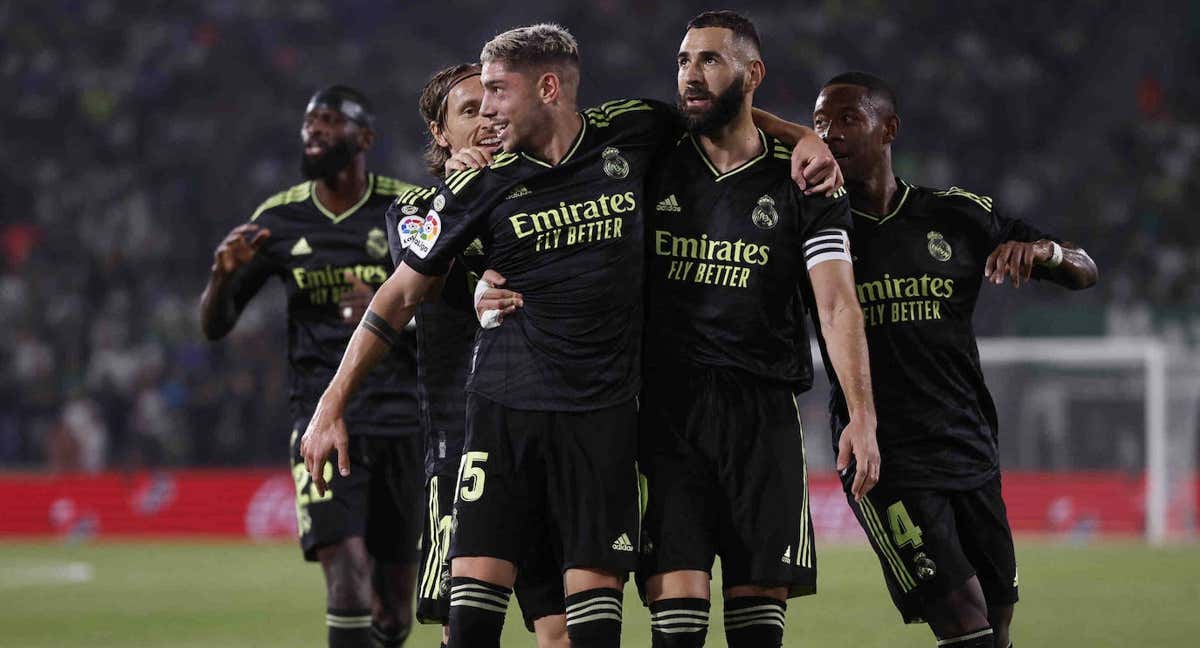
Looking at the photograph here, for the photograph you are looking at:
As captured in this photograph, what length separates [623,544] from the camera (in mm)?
5352

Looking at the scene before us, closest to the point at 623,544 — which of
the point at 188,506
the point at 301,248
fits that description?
the point at 301,248

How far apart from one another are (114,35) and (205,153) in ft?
10.7

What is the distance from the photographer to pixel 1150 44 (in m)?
26.8

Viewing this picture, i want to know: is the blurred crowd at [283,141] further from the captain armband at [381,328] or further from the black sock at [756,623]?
the black sock at [756,623]

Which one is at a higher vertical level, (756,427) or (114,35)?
(114,35)

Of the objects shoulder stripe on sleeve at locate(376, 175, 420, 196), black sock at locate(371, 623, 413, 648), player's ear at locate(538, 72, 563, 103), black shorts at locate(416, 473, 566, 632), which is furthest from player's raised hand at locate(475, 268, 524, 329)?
black sock at locate(371, 623, 413, 648)

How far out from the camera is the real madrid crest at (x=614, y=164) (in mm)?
5543

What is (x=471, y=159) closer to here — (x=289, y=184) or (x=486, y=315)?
(x=486, y=315)

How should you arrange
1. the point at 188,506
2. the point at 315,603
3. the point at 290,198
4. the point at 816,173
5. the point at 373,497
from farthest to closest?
the point at 188,506, the point at 315,603, the point at 290,198, the point at 373,497, the point at 816,173

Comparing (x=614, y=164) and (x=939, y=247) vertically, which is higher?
(x=614, y=164)

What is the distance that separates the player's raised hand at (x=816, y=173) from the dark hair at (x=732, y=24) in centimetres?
40

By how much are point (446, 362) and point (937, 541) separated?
76.8 inches

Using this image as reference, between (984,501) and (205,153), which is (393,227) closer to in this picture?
(984,501)

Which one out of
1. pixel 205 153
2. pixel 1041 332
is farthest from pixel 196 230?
pixel 1041 332
